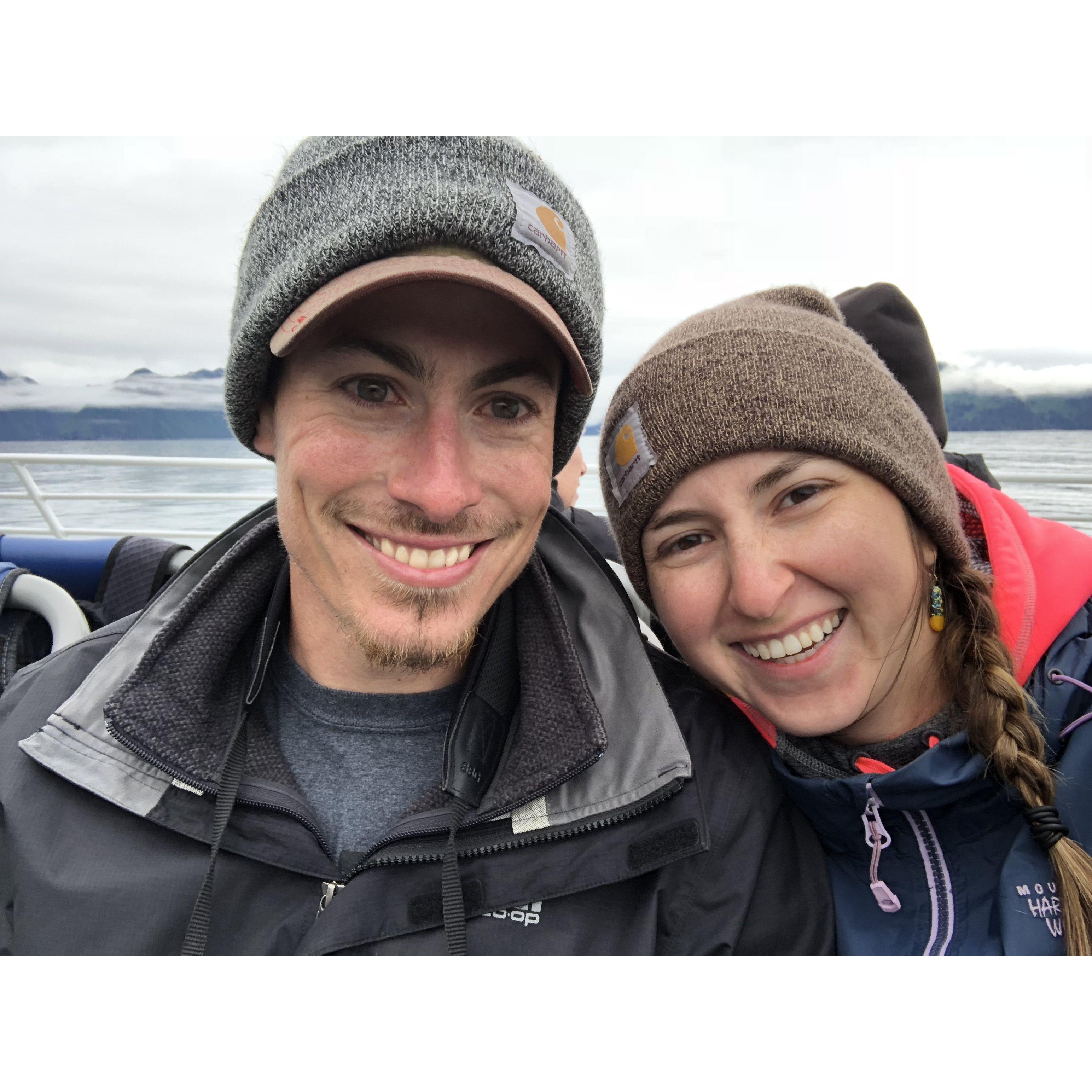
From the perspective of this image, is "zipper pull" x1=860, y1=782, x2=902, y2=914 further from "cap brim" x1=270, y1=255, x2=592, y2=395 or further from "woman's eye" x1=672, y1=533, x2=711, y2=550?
"cap brim" x1=270, y1=255, x2=592, y2=395

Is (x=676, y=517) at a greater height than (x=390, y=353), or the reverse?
(x=390, y=353)

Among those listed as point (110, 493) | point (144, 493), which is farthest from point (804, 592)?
point (144, 493)

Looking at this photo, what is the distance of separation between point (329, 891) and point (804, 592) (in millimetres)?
928

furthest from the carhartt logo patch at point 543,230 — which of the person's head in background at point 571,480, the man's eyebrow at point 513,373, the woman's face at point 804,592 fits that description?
the person's head in background at point 571,480

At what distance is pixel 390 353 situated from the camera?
45.8 inches

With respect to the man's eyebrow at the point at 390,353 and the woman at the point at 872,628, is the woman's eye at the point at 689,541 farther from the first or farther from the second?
the man's eyebrow at the point at 390,353

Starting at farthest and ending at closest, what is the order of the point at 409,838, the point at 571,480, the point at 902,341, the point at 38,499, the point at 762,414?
1. the point at 38,499
2. the point at 571,480
3. the point at 902,341
4. the point at 762,414
5. the point at 409,838

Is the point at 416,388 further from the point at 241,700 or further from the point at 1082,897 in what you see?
the point at 1082,897

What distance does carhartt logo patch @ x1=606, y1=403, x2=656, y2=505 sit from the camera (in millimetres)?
1377

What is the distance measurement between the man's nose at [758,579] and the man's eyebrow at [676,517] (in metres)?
0.10

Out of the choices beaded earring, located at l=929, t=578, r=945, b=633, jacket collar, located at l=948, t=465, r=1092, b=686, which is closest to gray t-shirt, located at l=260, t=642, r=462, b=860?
beaded earring, located at l=929, t=578, r=945, b=633

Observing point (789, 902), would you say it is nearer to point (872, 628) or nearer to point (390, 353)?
point (872, 628)

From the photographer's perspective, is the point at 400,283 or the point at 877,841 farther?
the point at 877,841

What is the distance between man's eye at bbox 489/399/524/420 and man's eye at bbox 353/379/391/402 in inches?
7.0
